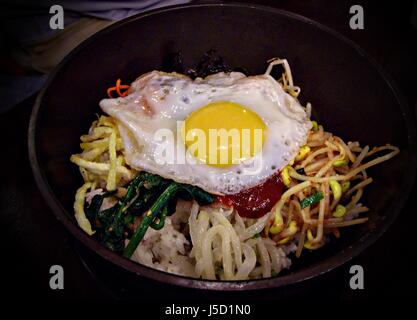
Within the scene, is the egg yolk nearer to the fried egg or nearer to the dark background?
the fried egg

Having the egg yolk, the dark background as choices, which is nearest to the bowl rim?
the dark background

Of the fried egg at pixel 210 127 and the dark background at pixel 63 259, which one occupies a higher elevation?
the fried egg at pixel 210 127

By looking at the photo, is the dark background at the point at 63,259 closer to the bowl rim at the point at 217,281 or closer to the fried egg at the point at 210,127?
the bowl rim at the point at 217,281

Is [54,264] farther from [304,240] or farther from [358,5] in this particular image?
[358,5]

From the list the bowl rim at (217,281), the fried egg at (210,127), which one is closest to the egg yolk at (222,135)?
the fried egg at (210,127)

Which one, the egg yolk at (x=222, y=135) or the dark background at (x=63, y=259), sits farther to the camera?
the egg yolk at (x=222, y=135)

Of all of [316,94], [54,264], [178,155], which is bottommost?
[54,264]

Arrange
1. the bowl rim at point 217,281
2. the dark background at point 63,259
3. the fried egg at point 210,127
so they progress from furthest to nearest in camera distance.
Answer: the fried egg at point 210,127 < the dark background at point 63,259 < the bowl rim at point 217,281

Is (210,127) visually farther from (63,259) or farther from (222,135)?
(63,259)
